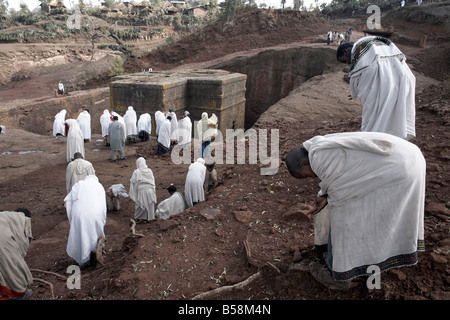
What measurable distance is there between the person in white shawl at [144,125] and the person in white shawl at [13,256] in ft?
26.3

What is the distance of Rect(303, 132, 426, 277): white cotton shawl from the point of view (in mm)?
1885

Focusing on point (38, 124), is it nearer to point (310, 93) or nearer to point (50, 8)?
point (310, 93)

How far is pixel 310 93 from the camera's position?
11086 mm

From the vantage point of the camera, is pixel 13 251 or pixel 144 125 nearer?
pixel 13 251

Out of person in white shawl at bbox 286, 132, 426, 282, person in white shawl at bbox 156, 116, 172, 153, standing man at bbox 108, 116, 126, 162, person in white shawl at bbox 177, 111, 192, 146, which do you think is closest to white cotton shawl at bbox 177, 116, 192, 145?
person in white shawl at bbox 177, 111, 192, 146

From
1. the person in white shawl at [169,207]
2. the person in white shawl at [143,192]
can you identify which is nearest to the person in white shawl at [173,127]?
the person in white shawl at [143,192]

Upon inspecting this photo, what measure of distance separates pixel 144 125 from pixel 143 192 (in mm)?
5802

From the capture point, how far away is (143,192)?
5.72 m

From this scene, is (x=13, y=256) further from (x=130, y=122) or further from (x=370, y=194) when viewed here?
(x=130, y=122)

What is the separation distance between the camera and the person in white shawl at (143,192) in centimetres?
575

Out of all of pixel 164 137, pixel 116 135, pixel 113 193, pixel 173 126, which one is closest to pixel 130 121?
pixel 173 126
